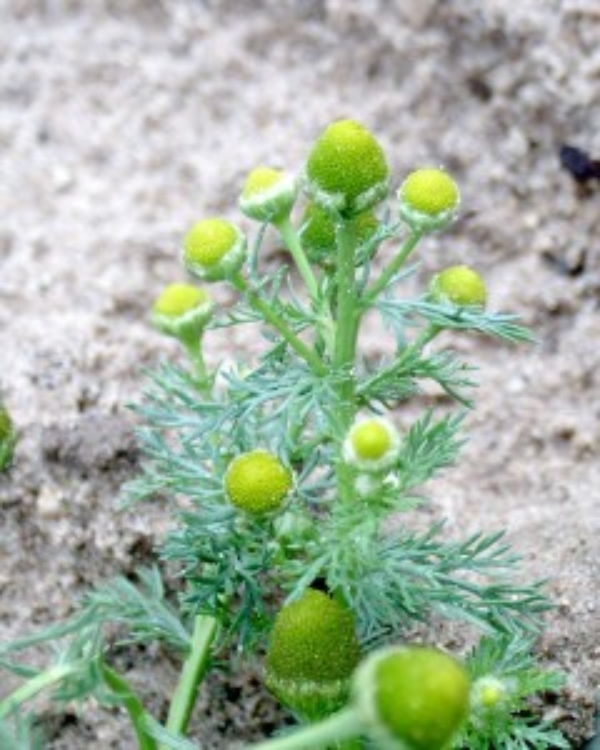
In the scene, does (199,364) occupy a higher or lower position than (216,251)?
lower

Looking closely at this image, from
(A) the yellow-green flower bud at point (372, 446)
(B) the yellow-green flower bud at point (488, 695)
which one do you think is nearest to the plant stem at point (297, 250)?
(A) the yellow-green flower bud at point (372, 446)

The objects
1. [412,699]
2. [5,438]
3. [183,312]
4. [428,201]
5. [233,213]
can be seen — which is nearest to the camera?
[412,699]

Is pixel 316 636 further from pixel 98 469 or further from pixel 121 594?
pixel 98 469

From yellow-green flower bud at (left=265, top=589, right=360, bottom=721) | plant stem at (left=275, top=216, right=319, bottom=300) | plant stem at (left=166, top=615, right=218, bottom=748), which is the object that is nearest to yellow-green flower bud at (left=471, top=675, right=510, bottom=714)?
yellow-green flower bud at (left=265, top=589, right=360, bottom=721)

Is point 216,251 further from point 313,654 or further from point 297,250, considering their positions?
point 313,654

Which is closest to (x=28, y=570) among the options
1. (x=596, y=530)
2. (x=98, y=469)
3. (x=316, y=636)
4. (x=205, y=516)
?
(x=98, y=469)

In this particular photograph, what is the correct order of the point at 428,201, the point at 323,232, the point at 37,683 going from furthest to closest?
1. the point at 323,232
2. the point at 428,201
3. the point at 37,683

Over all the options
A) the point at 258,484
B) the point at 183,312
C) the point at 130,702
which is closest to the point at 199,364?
the point at 183,312
